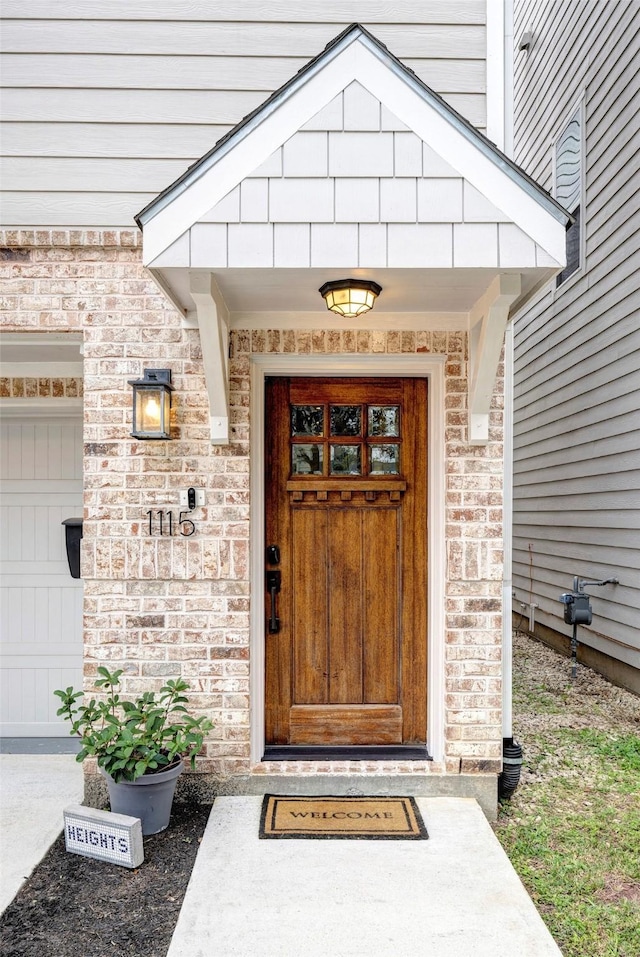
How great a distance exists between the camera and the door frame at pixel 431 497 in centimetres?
315

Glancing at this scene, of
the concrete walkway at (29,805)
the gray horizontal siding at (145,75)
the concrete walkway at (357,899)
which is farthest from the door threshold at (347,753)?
the gray horizontal siding at (145,75)

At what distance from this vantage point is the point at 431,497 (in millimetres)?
3242

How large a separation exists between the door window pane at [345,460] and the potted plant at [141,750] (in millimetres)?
1278

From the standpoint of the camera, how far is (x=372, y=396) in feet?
10.8

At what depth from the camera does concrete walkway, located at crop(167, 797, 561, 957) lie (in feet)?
6.95

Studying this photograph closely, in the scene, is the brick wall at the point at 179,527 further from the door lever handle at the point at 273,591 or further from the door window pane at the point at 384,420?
the door window pane at the point at 384,420

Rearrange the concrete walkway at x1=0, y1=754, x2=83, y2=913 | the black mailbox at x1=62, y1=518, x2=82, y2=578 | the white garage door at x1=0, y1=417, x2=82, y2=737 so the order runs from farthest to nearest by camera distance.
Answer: the white garage door at x1=0, y1=417, x2=82, y2=737 → the black mailbox at x1=62, y1=518, x2=82, y2=578 → the concrete walkway at x1=0, y1=754, x2=83, y2=913

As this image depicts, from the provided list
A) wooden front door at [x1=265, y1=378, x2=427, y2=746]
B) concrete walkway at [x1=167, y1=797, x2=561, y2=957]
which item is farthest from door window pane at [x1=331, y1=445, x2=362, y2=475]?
concrete walkway at [x1=167, y1=797, x2=561, y2=957]

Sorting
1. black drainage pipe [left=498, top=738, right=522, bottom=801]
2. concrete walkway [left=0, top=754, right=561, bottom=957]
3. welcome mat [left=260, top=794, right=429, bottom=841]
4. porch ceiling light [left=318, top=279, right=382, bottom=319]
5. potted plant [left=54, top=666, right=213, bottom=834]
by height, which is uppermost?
porch ceiling light [left=318, top=279, right=382, bottom=319]

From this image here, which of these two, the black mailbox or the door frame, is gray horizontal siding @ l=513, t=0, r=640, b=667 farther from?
the black mailbox

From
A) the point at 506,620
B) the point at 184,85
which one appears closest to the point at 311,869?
the point at 506,620

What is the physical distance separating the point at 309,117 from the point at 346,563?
6.62 ft

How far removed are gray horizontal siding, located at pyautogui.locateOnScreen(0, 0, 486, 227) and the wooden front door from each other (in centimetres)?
130

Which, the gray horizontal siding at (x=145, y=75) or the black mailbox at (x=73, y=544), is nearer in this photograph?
the gray horizontal siding at (x=145, y=75)
